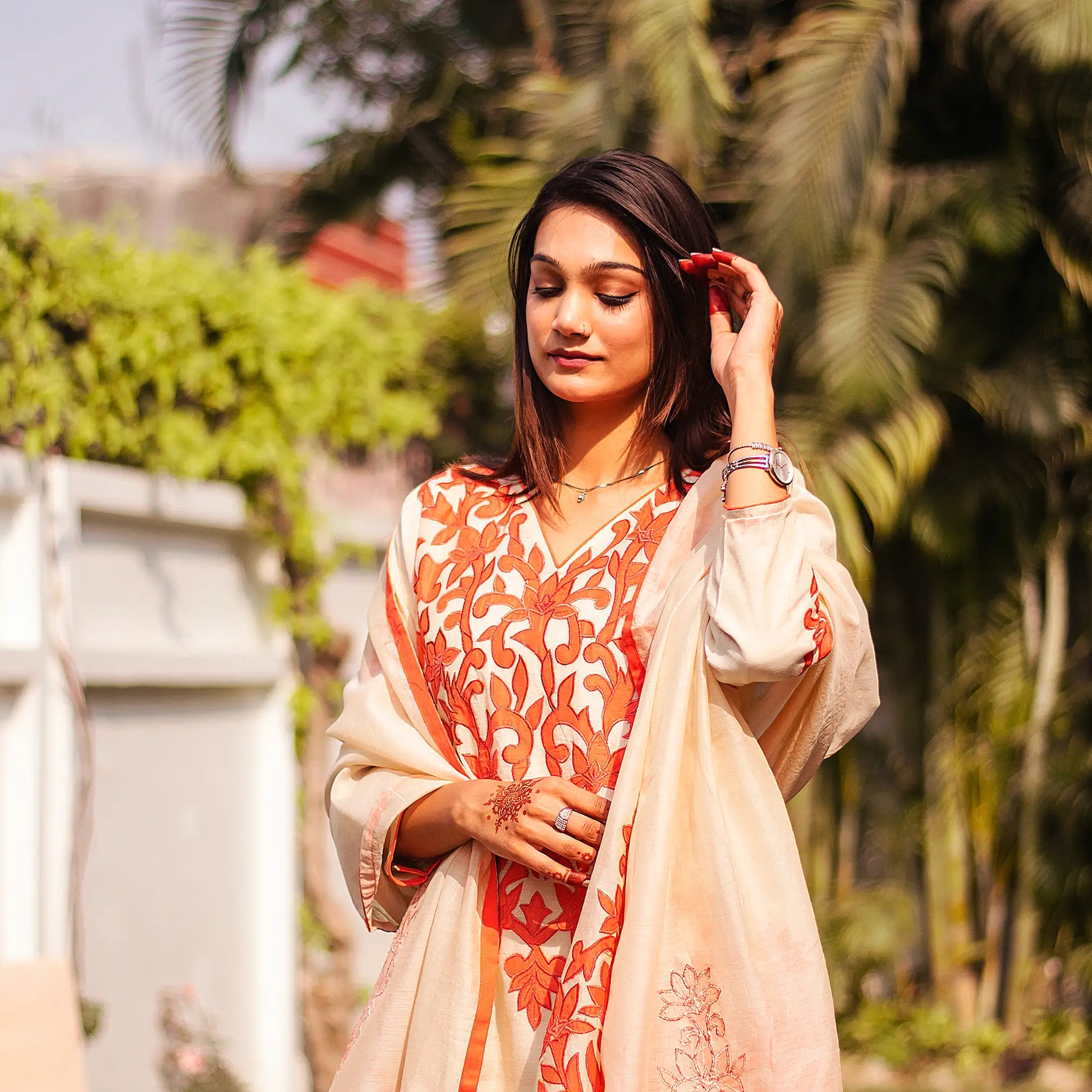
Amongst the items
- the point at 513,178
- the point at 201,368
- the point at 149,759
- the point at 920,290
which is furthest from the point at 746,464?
the point at 513,178

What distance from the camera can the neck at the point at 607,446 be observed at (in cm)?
190

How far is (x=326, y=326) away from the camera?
508cm

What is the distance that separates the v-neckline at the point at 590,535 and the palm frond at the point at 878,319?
3.36m

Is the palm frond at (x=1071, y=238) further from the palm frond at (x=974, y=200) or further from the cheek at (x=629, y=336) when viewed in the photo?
the cheek at (x=629, y=336)

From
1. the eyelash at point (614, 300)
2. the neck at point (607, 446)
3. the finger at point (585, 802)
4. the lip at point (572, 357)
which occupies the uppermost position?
the eyelash at point (614, 300)

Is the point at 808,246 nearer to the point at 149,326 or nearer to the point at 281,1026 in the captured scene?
the point at 149,326

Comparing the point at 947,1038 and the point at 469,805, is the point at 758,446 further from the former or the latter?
the point at 947,1038

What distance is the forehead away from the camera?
1.78 metres

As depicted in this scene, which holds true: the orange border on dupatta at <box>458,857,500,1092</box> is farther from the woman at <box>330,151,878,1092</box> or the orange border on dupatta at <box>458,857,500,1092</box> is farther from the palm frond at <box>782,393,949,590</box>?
the palm frond at <box>782,393,949,590</box>

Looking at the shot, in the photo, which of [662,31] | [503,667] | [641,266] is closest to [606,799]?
[503,667]

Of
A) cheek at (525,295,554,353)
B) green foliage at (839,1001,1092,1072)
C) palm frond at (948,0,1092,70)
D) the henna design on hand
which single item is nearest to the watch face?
cheek at (525,295,554,353)

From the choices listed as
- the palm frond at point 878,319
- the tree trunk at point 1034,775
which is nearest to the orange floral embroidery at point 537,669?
the palm frond at point 878,319

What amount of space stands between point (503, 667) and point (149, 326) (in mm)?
2845

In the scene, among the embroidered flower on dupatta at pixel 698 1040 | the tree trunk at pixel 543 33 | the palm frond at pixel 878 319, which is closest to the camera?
the embroidered flower on dupatta at pixel 698 1040
